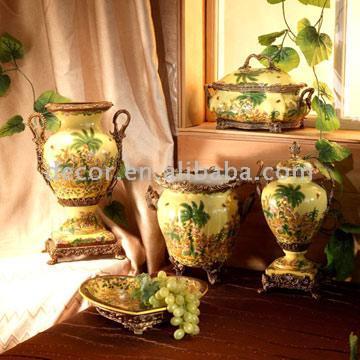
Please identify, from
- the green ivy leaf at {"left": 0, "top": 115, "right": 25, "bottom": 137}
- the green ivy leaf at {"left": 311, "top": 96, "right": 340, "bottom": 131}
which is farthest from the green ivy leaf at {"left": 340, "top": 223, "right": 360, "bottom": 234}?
the green ivy leaf at {"left": 0, "top": 115, "right": 25, "bottom": 137}

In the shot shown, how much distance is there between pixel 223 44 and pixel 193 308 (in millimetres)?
1049

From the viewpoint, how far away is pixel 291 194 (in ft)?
6.08

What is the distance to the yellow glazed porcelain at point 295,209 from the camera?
6.08ft

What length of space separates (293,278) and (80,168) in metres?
0.66

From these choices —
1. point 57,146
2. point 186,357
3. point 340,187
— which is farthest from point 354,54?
point 186,357

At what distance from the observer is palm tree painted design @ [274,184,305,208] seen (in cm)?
185

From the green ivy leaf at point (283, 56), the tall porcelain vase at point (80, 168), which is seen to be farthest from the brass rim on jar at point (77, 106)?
the green ivy leaf at point (283, 56)

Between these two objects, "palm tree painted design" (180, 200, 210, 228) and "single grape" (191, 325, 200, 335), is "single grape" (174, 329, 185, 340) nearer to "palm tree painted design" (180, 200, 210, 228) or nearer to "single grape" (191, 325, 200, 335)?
"single grape" (191, 325, 200, 335)

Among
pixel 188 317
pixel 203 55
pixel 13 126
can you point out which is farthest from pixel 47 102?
pixel 188 317

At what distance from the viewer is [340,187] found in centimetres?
201

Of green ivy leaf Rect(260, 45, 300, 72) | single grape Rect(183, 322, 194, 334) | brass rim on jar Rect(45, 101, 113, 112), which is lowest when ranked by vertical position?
single grape Rect(183, 322, 194, 334)

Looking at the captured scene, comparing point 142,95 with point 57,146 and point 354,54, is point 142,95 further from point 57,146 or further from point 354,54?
point 354,54

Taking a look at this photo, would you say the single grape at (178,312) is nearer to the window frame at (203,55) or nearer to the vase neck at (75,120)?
the vase neck at (75,120)

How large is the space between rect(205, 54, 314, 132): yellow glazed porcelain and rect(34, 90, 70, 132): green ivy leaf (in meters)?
0.47
